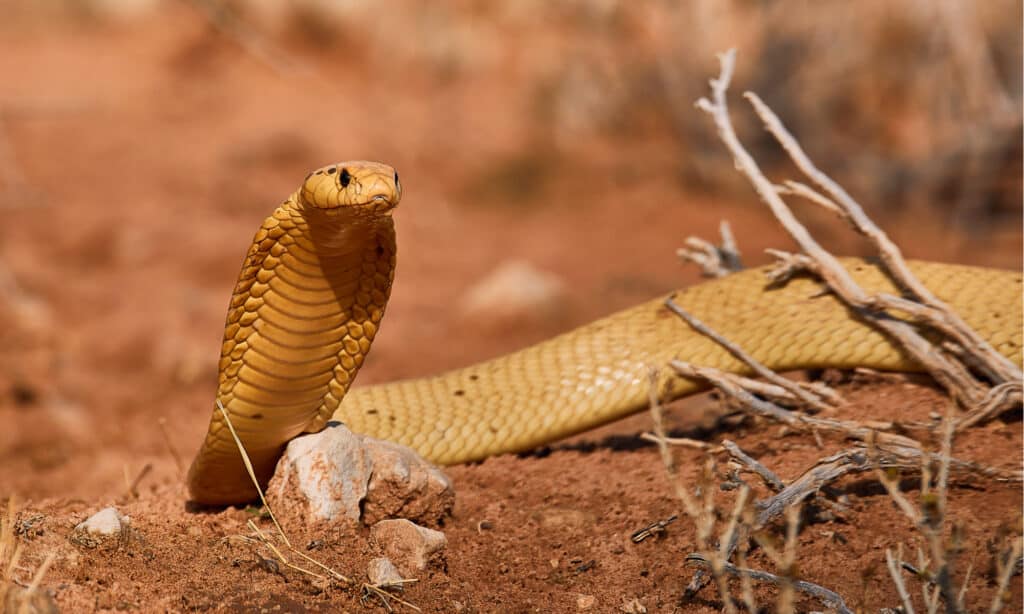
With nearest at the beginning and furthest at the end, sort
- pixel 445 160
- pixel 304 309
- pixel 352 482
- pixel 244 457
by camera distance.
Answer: pixel 304 309
pixel 244 457
pixel 352 482
pixel 445 160

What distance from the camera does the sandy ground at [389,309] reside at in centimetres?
289

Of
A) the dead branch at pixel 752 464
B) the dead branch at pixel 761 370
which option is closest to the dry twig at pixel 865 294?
the dead branch at pixel 761 370

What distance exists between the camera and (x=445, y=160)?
11.4 meters

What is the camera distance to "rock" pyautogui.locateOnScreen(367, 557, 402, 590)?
9.01 feet

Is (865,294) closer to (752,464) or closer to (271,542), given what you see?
(752,464)

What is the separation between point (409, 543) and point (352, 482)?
10.6 inches

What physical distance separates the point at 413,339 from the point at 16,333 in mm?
2431

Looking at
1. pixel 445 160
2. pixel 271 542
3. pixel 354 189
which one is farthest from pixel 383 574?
pixel 445 160

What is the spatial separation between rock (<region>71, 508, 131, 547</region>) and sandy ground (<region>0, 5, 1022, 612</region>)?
3 cm

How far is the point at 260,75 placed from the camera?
542 inches

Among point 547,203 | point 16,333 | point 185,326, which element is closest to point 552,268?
point 547,203

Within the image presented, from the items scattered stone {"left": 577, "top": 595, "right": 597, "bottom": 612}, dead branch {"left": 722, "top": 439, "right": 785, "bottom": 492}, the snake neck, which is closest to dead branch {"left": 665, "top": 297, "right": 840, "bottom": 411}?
dead branch {"left": 722, "top": 439, "right": 785, "bottom": 492}

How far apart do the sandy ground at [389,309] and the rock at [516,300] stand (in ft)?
0.22

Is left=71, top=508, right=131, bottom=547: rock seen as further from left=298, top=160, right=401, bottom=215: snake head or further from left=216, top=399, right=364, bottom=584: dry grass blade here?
left=298, top=160, right=401, bottom=215: snake head
